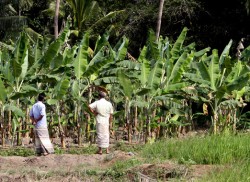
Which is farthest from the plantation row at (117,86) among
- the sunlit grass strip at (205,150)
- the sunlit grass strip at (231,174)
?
the sunlit grass strip at (231,174)

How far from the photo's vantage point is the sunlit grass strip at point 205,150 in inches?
310

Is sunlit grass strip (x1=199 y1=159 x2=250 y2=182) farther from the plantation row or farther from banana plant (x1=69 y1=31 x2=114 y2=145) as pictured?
banana plant (x1=69 y1=31 x2=114 y2=145)

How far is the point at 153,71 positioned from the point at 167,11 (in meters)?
11.8

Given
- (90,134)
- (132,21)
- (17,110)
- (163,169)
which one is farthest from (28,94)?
(132,21)

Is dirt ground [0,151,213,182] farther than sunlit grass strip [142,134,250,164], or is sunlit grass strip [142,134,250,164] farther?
sunlit grass strip [142,134,250,164]

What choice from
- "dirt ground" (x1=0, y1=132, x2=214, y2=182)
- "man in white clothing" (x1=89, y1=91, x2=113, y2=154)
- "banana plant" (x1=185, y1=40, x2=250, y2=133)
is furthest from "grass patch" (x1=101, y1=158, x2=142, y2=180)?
"banana plant" (x1=185, y1=40, x2=250, y2=133)

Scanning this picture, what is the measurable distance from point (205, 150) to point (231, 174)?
5.27ft

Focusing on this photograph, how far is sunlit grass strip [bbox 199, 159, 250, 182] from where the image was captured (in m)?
6.42

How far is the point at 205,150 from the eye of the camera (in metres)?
8.13

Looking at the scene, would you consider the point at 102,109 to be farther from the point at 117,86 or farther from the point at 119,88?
the point at 117,86

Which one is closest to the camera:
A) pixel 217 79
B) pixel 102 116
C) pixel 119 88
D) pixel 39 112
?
pixel 39 112

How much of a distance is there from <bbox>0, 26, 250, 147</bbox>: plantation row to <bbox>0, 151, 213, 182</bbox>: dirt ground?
2376mm

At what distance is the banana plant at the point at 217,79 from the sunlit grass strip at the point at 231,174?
5358 mm

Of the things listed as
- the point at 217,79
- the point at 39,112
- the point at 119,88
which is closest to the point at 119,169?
the point at 39,112
